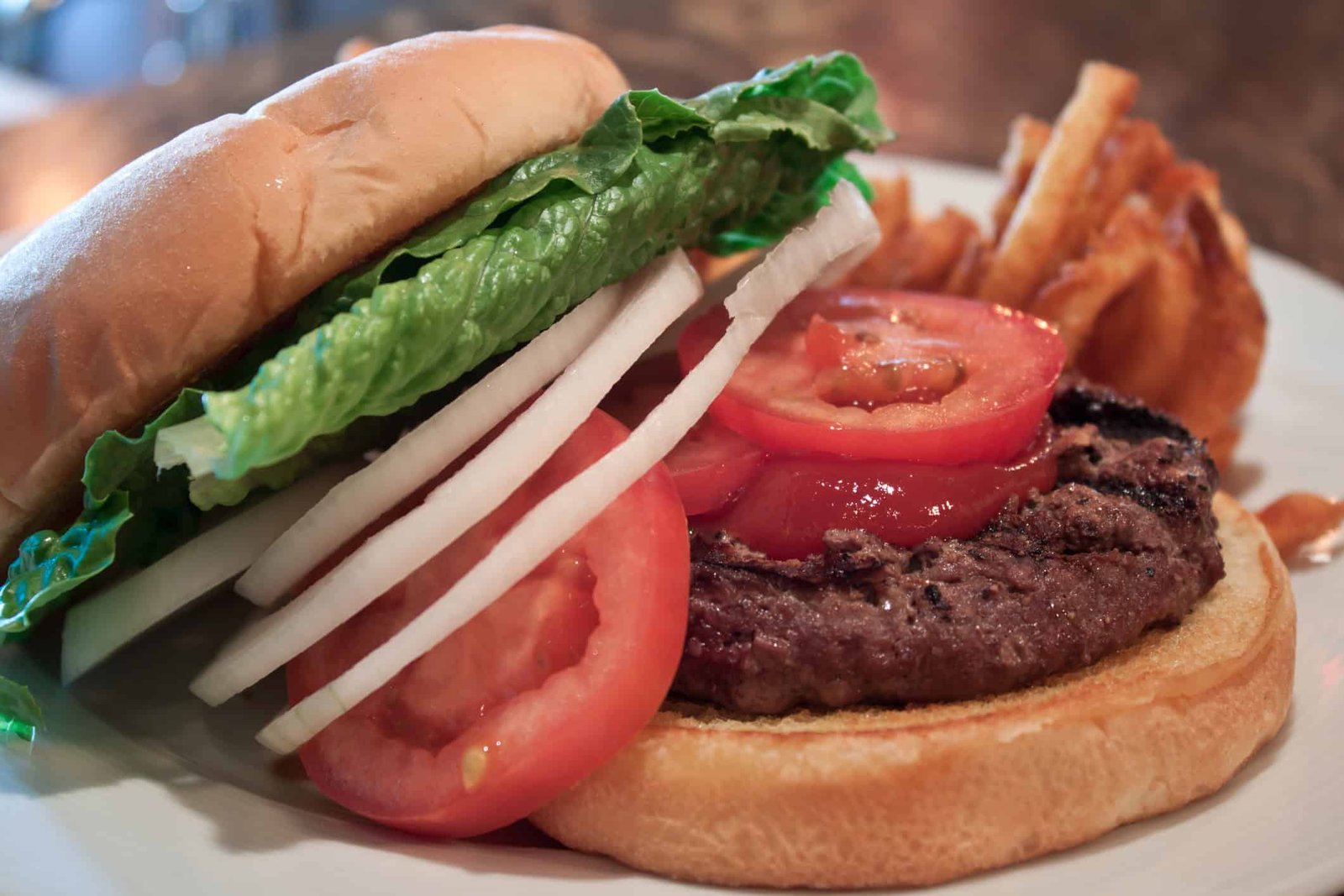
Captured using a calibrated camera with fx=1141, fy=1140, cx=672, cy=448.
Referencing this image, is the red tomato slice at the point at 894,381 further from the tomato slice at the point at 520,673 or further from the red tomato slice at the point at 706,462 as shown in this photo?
the tomato slice at the point at 520,673

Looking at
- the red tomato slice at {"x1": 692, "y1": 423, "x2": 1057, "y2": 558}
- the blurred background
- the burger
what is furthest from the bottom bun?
the blurred background

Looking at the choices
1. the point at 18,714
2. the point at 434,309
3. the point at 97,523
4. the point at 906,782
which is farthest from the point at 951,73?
the point at 18,714

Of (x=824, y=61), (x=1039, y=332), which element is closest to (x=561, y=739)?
(x=1039, y=332)

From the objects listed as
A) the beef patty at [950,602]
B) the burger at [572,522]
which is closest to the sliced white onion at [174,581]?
the burger at [572,522]

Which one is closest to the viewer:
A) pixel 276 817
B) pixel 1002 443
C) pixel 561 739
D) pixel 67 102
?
pixel 561 739

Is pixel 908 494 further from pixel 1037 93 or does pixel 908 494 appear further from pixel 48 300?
pixel 1037 93

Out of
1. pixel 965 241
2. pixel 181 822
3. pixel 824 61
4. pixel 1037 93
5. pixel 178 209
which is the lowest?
pixel 1037 93
